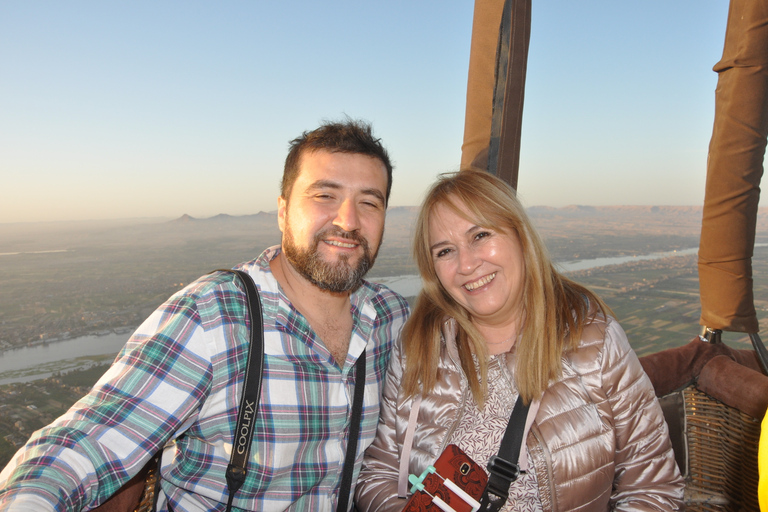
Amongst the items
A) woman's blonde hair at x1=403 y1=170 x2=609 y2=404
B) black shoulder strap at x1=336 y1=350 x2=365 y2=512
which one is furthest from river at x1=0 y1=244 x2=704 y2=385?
black shoulder strap at x1=336 y1=350 x2=365 y2=512

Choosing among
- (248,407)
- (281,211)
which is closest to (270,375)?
(248,407)

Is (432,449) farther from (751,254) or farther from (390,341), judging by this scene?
(751,254)

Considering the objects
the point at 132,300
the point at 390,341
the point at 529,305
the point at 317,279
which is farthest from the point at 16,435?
the point at 529,305

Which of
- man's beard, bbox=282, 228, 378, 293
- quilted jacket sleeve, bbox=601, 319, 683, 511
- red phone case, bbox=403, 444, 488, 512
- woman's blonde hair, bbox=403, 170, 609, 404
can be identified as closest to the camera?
red phone case, bbox=403, 444, 488, 512

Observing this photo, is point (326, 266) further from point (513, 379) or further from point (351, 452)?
point (513, 379)

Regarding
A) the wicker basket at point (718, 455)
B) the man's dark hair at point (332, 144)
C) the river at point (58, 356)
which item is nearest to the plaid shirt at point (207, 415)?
the man's dark hair at point (332, 144)

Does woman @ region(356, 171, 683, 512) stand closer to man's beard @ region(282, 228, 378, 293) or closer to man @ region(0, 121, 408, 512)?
man @ region(0, 121, 408, 512)

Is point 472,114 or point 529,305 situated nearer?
point 529,305
